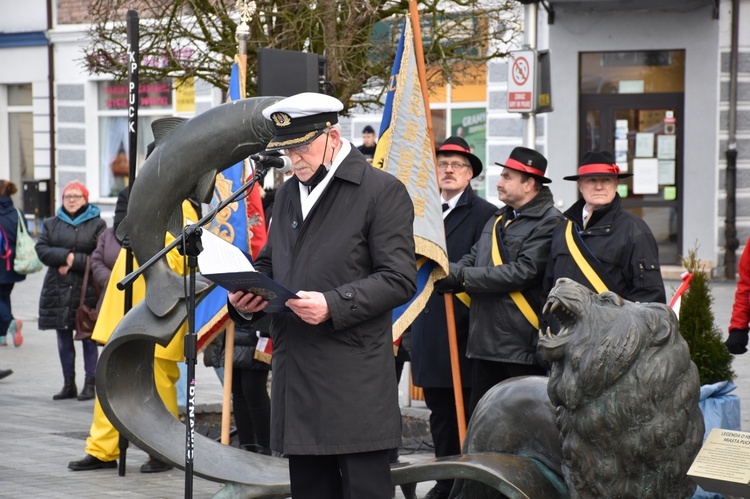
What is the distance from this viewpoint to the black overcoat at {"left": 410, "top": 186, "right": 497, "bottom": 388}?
688cm

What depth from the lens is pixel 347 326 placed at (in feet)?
13.8

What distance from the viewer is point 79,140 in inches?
932

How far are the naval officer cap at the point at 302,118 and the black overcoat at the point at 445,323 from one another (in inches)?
109

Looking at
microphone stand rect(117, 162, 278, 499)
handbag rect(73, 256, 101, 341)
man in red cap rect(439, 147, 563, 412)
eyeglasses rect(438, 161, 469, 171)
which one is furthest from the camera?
handbag rect(73, 256, 101, 341)

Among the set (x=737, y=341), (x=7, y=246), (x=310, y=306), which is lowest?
(x=737, y=341)

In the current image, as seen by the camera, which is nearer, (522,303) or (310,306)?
(310,306)

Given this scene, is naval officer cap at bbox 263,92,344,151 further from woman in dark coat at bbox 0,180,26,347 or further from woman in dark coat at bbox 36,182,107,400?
woman in dark coat at bbox 0,180,26,347

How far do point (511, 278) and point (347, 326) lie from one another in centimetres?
225

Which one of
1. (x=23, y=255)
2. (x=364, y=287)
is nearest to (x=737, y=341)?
(x=364, y=287)

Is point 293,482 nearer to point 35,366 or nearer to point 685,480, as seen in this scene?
point 685,480

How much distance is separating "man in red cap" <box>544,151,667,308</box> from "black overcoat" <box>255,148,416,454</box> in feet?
5.59

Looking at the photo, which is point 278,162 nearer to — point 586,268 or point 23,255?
point 586,268

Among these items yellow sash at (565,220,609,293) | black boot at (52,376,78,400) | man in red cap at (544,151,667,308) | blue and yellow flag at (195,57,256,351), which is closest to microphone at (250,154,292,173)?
man in red cap at (544,151,667,308)

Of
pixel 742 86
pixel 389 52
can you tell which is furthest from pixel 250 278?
pixel 742 86
